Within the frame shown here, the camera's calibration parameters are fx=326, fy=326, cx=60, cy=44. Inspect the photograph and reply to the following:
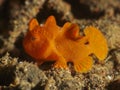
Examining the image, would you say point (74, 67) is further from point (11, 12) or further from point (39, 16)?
point (11, 12)

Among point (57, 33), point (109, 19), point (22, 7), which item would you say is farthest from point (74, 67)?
point (22, 7)

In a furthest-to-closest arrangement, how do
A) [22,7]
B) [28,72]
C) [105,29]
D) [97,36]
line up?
[22,7]
[105,29]
[97,36]
[28,72]

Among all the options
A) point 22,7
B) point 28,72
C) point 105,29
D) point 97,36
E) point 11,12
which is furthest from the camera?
point 11,12

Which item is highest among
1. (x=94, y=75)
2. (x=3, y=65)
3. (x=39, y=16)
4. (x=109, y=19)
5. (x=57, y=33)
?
(x=39, y=16)

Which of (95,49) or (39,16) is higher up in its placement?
(39,16)

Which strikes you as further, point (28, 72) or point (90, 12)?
point (90, 12)

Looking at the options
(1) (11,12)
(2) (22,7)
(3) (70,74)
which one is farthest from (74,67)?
(1) (11,12)
